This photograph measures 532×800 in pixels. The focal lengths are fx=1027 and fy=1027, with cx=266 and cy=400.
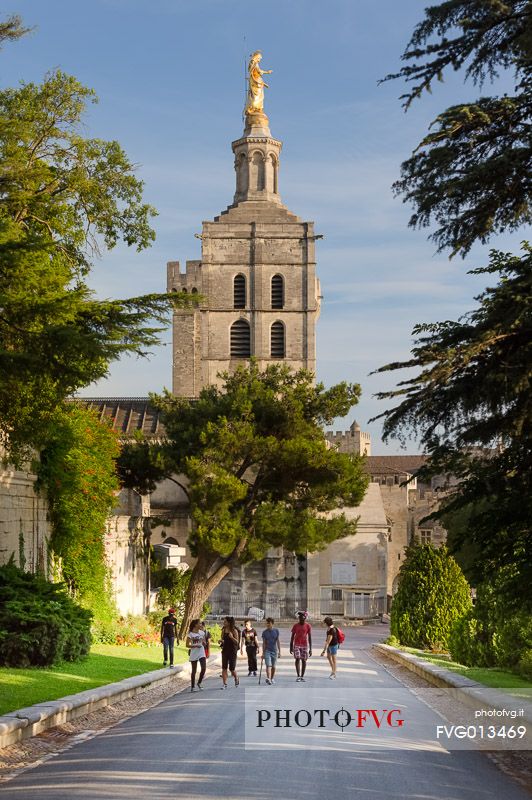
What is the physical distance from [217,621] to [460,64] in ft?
135

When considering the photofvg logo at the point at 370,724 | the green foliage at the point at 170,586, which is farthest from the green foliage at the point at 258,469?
the photofvg logo at the point at 370,724

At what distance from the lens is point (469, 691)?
15.9 meters

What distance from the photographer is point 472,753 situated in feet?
37.3

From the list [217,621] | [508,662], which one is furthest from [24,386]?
[217,621]

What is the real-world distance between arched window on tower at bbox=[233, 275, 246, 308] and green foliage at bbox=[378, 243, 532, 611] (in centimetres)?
7069

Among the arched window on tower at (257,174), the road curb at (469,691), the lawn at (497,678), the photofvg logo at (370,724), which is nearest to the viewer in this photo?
the photofvg logo at (370,724)

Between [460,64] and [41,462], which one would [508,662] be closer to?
[41,462]

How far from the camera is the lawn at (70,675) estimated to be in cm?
1441

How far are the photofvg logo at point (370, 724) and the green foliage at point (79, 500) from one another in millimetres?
10477

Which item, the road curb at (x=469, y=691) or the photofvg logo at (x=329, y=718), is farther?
the road curb at (x=469, y=691)

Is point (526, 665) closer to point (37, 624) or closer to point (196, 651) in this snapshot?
point (196, 651)

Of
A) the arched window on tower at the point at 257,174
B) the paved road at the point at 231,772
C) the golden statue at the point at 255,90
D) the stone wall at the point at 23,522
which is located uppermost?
the golden statue at the point at 255,90

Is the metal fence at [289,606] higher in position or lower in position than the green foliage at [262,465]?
lower

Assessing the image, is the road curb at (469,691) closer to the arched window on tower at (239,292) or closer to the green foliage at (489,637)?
the green foliage at (489,637)
